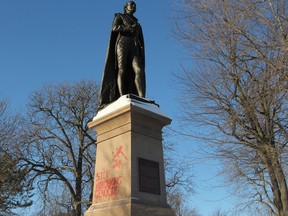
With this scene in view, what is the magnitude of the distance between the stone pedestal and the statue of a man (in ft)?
2.63

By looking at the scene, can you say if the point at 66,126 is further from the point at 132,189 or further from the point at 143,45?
the point at 132,189

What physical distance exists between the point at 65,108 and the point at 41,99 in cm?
182

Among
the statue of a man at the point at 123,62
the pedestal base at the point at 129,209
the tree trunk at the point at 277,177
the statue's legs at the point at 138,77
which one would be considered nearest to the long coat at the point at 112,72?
the statue of a man at the point at 123,62

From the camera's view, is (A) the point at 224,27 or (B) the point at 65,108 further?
(B) the point at 65,108

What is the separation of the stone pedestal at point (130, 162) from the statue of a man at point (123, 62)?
803 millimetres

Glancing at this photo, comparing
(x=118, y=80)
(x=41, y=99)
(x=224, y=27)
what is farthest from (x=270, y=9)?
(x=41, y=99)

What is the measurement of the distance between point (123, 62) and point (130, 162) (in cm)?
241

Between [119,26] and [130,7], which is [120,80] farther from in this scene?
[130,7]

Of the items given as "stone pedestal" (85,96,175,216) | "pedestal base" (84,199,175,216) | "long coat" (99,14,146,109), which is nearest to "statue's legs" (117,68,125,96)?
"long coat" (99,14,146,109)

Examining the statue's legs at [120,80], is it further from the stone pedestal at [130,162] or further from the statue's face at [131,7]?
the statue's face at [131,7]

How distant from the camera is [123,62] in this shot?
700 cm

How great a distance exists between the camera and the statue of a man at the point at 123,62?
6957 millimetres

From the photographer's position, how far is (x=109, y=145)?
597 centimetres

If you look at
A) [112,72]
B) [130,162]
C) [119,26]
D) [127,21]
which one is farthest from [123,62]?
[130,162]
